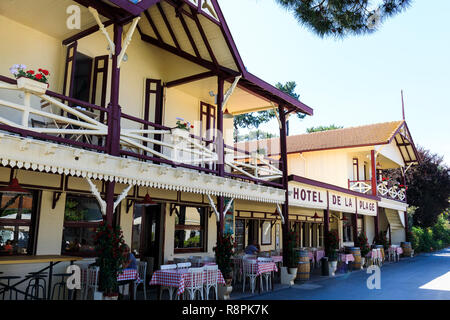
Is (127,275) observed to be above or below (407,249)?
above

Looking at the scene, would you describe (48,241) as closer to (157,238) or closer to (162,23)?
(157,238)

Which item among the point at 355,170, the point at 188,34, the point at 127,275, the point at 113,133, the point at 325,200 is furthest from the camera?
the point at 355,170

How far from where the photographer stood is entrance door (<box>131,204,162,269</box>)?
441 inches

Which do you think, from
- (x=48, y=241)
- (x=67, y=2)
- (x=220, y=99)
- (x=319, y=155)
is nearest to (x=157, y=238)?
(x=48, y=241)

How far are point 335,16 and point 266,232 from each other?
11473 millimetres

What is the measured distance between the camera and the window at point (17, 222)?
317 inches

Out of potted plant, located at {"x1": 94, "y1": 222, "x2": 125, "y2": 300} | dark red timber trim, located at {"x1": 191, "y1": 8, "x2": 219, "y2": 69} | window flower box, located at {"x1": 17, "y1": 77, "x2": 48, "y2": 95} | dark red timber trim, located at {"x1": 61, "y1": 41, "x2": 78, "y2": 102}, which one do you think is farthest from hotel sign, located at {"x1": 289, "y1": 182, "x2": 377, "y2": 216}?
window flower box, located at {"x1": 17, "y1": 77, "x2": 48, "y2": 95}

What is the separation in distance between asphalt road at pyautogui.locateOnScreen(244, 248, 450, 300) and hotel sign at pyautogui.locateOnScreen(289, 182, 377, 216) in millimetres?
2870

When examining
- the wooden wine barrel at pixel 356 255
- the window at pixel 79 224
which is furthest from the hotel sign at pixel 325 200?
the window at pixel 79 224

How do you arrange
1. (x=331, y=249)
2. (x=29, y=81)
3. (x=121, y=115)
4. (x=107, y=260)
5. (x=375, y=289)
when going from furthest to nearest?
1. (x=331, y=249)
2. (x=375, y=289)
3. (x=121, y=115)
4. (x=107, y=260)
5. (x=29, y=81)

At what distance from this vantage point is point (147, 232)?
11656 mm

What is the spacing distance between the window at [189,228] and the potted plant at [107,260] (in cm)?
478

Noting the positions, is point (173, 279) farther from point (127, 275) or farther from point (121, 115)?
point (121, 115)

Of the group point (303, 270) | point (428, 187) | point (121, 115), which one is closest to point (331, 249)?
point (303, 270)
